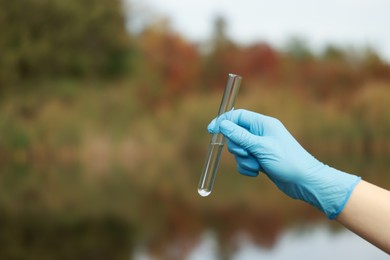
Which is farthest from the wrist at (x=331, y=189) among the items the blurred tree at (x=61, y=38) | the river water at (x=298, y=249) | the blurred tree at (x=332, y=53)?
the blurred tree at (x=332, y=53)

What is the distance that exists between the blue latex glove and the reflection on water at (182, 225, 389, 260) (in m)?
5.86

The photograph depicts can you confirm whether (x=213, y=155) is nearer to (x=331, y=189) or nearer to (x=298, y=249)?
(x=331, y=189)

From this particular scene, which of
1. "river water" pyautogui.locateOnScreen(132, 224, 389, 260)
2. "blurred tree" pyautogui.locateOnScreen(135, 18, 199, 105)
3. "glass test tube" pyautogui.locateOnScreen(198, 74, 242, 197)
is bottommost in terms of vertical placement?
"blurred tree" pyautogui.locateOnScreen(135, 18, 199, 105)

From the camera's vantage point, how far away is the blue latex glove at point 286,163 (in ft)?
5.56

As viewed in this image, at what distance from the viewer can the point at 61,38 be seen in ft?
78.4

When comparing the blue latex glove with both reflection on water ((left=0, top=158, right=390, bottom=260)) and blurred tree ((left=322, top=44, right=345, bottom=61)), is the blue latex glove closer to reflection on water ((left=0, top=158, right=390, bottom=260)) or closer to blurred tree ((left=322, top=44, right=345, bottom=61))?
reflection on water ((left=0, top=158, right=390, bottom=260))

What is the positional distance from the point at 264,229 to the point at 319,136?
11.5m

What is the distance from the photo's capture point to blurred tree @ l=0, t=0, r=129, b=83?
76.1ft

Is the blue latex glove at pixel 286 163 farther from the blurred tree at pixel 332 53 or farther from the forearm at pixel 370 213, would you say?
the blurred tree at pixel 332 53

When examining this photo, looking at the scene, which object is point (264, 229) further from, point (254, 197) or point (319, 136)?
point (319, 136)

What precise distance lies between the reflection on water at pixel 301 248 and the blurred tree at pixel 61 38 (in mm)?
15471

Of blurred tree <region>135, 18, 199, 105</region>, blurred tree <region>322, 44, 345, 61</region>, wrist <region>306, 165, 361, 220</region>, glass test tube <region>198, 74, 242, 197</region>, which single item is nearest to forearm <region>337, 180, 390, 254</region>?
wrist <region>306, 165, 361, 220</region>

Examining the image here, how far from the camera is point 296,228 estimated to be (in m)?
9.94

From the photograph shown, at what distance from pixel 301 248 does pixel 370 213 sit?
22.6 feet
